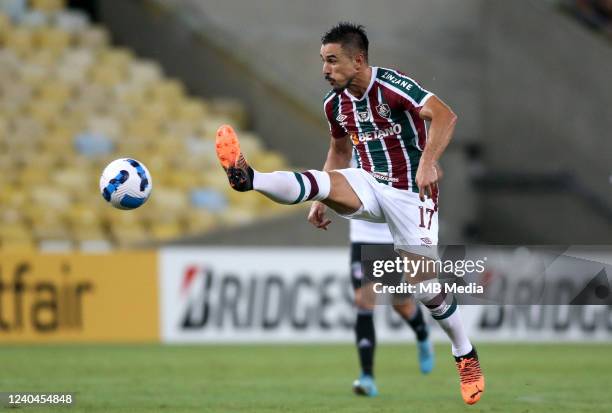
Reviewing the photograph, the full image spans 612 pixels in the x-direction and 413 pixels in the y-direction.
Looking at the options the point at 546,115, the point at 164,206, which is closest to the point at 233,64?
the point at 164,206

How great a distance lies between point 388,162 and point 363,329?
1993 millimetres

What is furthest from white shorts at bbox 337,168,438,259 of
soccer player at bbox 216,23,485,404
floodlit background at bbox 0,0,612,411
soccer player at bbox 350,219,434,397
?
floodlit background at bbox 0,0,612,411

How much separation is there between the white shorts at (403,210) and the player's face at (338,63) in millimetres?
623

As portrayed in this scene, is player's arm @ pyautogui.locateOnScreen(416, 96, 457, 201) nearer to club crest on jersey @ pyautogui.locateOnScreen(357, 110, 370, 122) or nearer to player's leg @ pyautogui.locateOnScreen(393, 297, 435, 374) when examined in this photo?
club crest on jersey @ pyautogui.locateOnScreen(357, 110, 370, 122)

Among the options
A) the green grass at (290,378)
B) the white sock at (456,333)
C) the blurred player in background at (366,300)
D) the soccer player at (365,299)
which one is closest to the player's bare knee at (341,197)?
the white sock at (456,333)

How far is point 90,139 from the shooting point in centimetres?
1609

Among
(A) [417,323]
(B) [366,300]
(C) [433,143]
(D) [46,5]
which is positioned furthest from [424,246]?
(D) [46,5]

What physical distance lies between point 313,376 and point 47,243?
5.45 metres

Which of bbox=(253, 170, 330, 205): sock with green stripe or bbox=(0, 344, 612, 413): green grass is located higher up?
bbox=(253, 170, 330, 205): sock with green stripe

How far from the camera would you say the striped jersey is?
7266 mm

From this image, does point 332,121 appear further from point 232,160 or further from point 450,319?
point 450,319

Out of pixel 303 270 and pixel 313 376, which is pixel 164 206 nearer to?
pixel 303 270

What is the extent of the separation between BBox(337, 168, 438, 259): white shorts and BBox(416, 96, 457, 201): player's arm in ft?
1.04

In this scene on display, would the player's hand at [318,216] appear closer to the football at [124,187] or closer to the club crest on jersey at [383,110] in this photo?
the club crest on jersey at [383,110]
